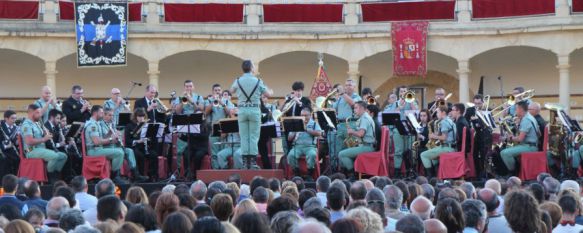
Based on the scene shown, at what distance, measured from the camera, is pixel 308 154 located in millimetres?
17594

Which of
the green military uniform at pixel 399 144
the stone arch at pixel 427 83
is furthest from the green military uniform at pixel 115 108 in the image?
the stone arch at pixel 427 83

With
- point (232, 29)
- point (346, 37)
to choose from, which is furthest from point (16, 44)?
point (346, 37)

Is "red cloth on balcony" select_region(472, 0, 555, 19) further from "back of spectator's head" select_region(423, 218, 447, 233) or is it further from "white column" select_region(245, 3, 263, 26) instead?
"back of spectator's head" select_region(423, 218, 447, 233)

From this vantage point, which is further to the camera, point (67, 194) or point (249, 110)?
point (249, 110)

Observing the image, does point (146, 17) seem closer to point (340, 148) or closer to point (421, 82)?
point (421, 82)

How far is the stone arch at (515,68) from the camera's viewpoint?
29.7 m

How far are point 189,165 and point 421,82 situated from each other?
47.0 feet

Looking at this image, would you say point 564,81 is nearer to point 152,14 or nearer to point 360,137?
point 152,14

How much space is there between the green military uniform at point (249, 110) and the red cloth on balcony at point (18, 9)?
12.8m

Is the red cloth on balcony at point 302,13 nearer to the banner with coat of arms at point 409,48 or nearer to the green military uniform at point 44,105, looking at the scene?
the banner with coat of arms at point 409,48

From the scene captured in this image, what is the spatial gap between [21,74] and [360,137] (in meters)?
15.4

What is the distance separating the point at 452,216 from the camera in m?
7.65

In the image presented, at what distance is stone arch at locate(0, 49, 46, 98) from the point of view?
96.9 ft

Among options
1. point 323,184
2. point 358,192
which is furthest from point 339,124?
point 358,192
